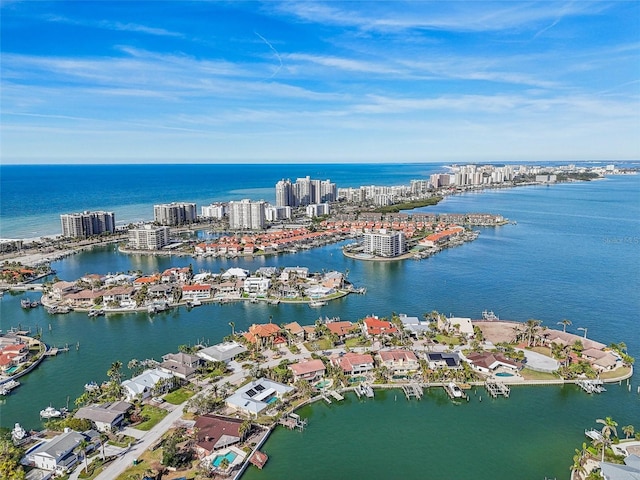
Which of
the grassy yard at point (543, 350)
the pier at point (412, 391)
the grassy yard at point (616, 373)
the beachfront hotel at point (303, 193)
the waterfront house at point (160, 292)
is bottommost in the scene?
the pier at point (412, 391)

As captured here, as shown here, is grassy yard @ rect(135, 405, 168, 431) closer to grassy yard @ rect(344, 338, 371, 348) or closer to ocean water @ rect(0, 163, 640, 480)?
ocean water @ rect(0, 163, 640, 480)

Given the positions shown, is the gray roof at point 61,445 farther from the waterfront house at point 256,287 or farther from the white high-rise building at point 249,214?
the white high-rise building at point 249,214

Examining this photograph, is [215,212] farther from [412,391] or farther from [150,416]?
[412,391]

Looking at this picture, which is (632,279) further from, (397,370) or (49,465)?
(49,465)

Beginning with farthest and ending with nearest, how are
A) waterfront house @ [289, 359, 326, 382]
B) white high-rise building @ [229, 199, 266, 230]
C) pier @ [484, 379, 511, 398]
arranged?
1. white high-rise building @ [229, 199, 266, 230]
2. waterfront house @ [289, 359, 326, 382]
3. pier @ [484, 379, 511, 398]

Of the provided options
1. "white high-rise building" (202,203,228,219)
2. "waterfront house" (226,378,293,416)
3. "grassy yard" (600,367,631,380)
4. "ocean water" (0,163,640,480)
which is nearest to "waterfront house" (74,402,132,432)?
"ocean water" (0,163,640,480)

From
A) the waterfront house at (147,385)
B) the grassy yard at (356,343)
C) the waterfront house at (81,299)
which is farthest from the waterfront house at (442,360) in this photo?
the waterfront house at (81,299)
